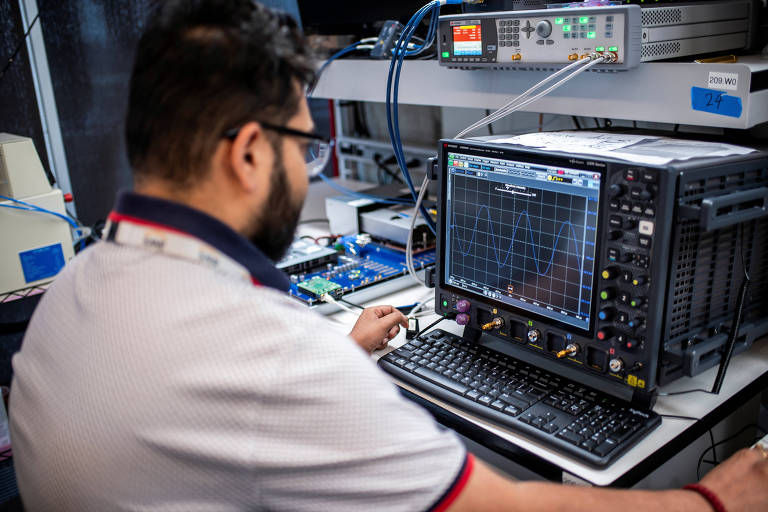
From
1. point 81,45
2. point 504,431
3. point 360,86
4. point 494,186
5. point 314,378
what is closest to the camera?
point 314,378

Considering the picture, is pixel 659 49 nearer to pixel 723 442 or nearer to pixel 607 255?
pixel 607 255

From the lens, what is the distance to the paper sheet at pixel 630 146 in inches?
42.6

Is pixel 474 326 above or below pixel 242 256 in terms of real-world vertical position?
below

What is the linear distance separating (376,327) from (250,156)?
67 cm

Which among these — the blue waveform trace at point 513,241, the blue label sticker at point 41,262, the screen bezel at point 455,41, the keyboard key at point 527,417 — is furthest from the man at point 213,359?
the blue label sticker at point 41,262

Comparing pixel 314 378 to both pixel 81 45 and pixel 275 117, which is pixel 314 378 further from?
pixel 81 45

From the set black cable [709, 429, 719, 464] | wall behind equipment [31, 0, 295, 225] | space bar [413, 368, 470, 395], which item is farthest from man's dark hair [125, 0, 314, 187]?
wall behind equipment [31, 0, 295, 225]

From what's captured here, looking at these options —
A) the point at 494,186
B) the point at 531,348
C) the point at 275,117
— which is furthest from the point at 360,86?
the point at 275,117

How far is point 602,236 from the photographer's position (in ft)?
3.59

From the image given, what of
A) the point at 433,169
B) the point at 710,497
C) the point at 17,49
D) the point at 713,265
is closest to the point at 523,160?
the point at 433,169

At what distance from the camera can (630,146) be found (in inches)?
46.9

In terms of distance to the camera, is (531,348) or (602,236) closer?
(602,236)

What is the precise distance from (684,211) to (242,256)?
2.21 ft

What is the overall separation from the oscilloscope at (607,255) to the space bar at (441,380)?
16cm
